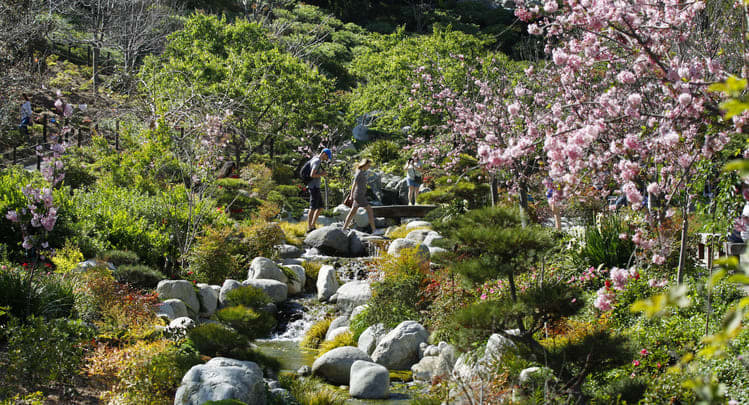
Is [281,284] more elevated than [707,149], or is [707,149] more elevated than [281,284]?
[707,149]

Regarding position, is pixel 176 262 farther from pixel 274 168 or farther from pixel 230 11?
pixel 230 11

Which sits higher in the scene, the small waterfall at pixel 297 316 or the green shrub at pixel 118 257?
the green shrub at pixel 118 257

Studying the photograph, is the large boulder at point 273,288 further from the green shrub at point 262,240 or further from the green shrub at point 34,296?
the green shrub at point 34,296

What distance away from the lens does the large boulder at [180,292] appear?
818 cm

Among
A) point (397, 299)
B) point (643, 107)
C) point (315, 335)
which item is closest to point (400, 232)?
point (315, 335)

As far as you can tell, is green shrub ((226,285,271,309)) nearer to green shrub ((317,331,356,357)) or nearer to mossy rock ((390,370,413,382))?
green shrub ((317,331,356,357))

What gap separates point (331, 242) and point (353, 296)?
11.2 feet

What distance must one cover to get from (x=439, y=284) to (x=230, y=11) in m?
28.7

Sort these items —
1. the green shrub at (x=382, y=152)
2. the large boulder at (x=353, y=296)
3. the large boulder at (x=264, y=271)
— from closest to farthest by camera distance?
the large boulder at (x=353, y=296) → the large boulder at (x=264, y=271) → the green shrub at (x=382, y=152)

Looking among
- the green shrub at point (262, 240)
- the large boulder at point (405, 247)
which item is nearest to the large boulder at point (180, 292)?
the green shrub at point (262, 240)

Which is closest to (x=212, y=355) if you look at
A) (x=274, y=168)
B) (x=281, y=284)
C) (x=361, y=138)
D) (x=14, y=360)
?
(x=14, y=360)

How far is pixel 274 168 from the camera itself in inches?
747

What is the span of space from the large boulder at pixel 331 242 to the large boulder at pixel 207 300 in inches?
151

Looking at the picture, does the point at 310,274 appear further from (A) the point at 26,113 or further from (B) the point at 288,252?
(A) the point at 26,113
